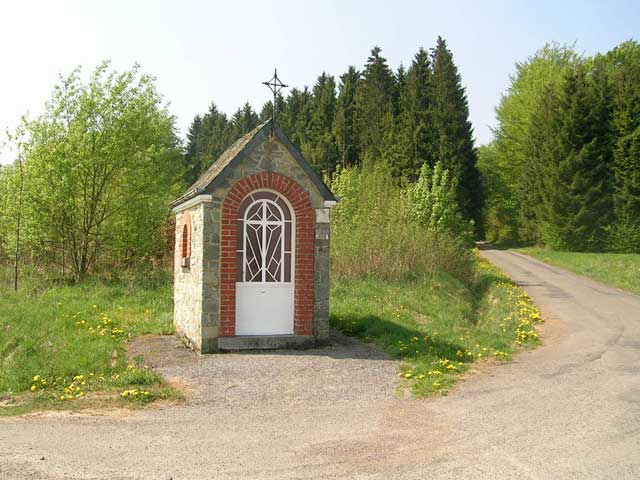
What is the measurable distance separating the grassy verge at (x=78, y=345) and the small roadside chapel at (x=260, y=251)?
165 cm

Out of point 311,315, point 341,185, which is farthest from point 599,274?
point 311,315

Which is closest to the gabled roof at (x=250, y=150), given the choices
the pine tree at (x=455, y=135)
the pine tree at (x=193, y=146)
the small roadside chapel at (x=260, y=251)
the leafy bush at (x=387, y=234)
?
the small roadside chapel at (x=260, y=251)

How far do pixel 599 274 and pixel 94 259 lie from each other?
1931 cm

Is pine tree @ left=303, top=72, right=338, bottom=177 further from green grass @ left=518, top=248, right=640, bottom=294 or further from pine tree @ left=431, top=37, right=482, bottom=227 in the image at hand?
green grass @ left=518, top=248, right=640, bottom=294

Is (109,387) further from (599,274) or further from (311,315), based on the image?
(599,274)

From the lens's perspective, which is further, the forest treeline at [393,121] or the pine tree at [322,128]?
the pine tree at [322,128]

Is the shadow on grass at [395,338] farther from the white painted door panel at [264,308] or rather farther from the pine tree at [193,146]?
the pine tree at [193,146]

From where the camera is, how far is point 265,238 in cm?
1042

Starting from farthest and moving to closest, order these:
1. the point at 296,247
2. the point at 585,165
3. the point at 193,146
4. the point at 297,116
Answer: the point at 193,146
the point at 297,116
the point at 585,165
the point at 296,247

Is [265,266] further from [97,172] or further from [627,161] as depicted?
[627,161]

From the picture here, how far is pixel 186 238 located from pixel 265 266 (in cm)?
205

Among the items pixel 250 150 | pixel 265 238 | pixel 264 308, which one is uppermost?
pixel 250 150

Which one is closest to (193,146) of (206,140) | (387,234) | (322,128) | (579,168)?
(206,140)

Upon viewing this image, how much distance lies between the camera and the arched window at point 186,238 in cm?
1130
